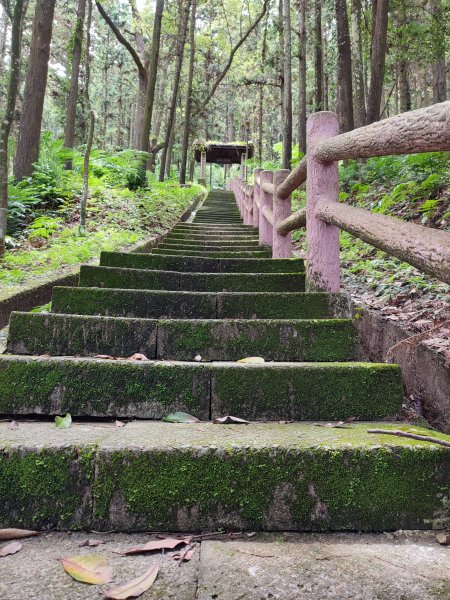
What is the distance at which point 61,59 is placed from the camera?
1994 centimetres

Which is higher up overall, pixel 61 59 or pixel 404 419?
pixel 61 59

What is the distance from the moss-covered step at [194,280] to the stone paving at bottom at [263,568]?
2.12m

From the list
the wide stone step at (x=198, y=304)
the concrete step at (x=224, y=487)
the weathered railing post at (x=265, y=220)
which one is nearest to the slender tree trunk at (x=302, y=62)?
the weathered railing post at (x=265, y=220)

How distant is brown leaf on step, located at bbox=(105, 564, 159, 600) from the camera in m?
1.07

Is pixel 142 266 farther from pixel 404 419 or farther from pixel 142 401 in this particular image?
pixel 404 419

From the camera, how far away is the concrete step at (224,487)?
55.9 inches

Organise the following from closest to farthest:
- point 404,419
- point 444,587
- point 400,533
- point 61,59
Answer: point 444,587, point 400,533, point 404,419, point 61,59

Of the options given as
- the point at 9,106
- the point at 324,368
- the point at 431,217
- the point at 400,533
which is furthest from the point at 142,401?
the point at 9,106

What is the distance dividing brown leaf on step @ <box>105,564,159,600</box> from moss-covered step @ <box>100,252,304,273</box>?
283 cm

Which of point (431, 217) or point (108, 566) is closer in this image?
point (108, 566)

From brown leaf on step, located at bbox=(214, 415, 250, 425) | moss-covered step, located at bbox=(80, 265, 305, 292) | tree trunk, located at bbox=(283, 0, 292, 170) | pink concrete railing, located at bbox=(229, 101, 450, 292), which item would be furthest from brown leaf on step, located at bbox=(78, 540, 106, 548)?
tree trunk, located at bbox=(283, 0, 292, 170)

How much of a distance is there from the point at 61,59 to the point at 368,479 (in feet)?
74.7

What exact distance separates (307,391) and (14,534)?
1174 mm

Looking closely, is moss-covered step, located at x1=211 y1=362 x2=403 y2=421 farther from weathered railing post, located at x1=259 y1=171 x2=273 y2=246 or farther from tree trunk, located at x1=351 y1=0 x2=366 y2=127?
tree trunk, located at x1=351 y1=0 x2=366 y2=127
